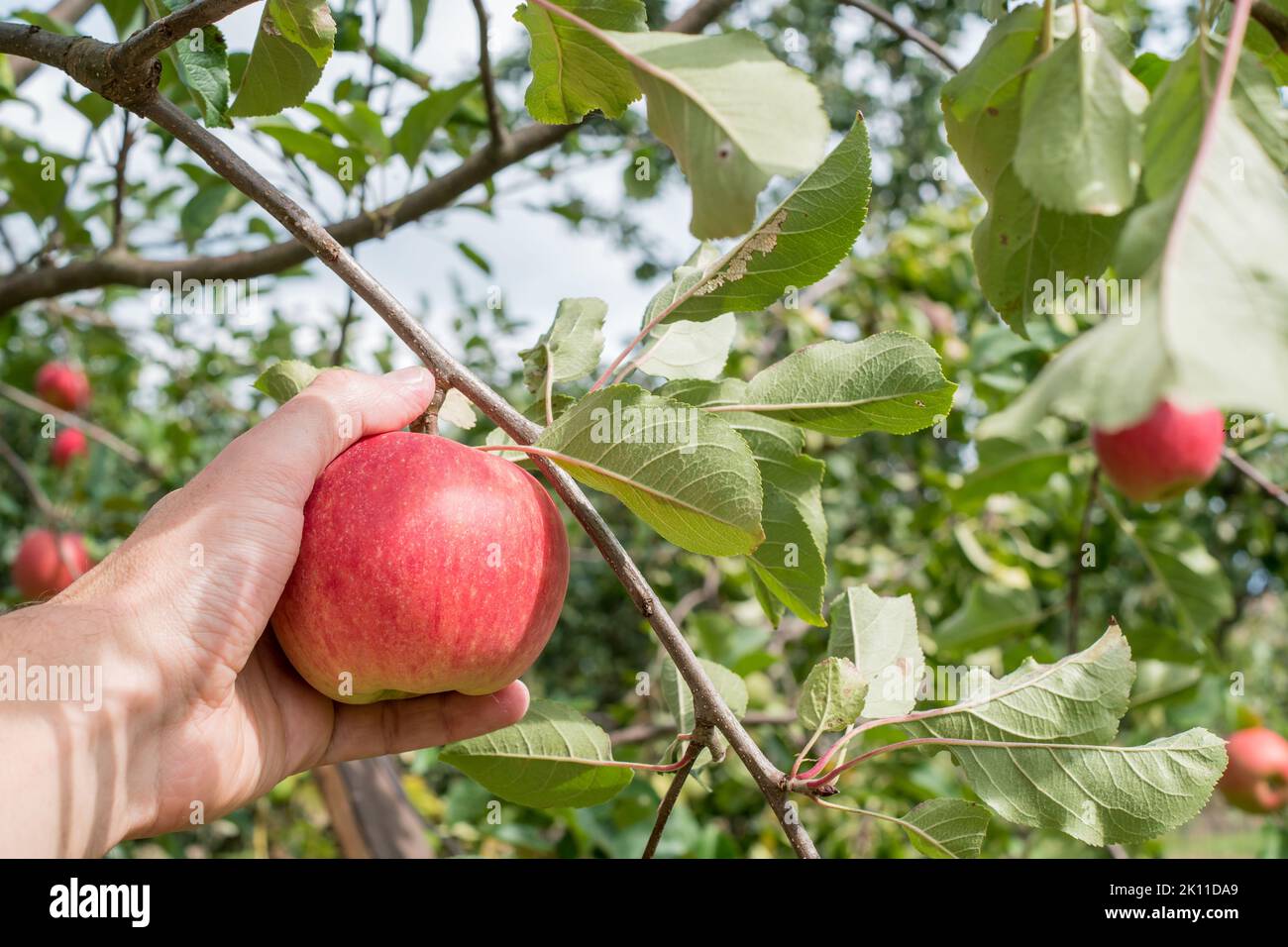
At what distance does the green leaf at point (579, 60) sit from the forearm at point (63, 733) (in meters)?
0.55

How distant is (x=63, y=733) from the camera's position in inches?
29.9

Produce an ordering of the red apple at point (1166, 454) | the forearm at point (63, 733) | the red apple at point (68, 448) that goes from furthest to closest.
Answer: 1. the red apple at point (68, 448)
2. the red apple at point (1166, 454)
3. the forearm at point (63, 733)

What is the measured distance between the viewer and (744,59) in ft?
1.66

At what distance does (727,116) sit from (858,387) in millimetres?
383

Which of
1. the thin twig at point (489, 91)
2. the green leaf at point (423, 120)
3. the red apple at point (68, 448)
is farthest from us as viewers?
the red apple at point (68, 448)

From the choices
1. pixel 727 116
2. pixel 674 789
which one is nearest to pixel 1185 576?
pixel 674 789

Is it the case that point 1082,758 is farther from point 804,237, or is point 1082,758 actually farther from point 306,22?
point 306,22

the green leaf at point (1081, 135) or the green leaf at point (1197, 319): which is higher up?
the green leaf at point (1081, 135)

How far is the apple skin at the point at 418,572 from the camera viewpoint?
0.77 m

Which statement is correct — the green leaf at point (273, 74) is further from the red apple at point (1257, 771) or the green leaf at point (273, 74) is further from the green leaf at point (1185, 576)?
the red apple at point (1257, 771)

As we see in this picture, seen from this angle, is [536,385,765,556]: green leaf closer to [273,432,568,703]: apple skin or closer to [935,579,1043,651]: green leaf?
[273,432,568,703]: apple skin

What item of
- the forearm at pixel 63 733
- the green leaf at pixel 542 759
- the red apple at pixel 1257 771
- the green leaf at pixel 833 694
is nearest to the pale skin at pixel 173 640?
the forearm at pixel 63 733

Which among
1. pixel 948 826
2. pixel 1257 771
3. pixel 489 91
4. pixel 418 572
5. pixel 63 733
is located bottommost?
pixel 1257 771
